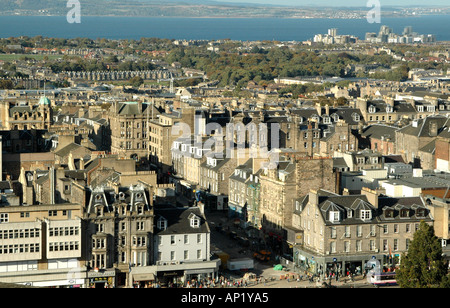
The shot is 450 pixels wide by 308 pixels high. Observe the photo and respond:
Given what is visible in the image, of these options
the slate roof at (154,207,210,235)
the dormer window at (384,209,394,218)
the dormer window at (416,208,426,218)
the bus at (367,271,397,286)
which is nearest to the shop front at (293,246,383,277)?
the bus at (367,271,397,286)

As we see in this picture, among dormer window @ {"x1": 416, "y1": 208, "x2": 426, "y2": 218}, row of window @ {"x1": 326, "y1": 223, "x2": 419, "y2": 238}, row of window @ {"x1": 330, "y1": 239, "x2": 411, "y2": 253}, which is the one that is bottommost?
row of window @ {"x1": 330, "y1": 239, "x2": 411, "y2": 253}

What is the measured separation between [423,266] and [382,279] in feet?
20.0

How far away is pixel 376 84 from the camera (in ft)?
465

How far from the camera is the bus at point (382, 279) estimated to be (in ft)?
141

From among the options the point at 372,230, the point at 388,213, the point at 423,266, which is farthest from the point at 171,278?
the point at 423,266

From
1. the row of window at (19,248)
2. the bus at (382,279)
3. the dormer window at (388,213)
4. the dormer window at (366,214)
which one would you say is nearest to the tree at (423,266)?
the bus at (382,279)

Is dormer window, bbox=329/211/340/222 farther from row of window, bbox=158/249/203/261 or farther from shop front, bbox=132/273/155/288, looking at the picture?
shop front, bbox=132/273/155/288

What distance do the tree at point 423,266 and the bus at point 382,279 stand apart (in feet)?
13.2

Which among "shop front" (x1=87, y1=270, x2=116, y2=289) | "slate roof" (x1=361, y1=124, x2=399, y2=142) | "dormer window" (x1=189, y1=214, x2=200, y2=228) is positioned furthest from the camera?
"slate roof" (x1=361, y1=124, x2=399, y2=142)

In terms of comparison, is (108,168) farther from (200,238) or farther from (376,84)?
(376,84)

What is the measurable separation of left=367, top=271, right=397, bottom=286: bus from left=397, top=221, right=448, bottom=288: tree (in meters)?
4.04

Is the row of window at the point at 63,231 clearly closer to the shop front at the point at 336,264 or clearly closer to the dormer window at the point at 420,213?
the shop front at the point at 336,264

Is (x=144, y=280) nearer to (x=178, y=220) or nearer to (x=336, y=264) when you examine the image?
(x=178, y=220)

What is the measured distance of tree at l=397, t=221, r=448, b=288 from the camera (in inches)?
1476
